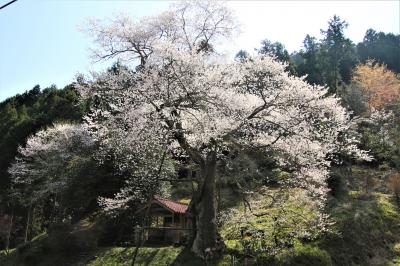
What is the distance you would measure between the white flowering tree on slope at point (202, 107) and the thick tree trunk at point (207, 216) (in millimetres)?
35

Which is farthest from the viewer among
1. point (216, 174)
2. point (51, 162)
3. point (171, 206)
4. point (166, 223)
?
point (51, 162)

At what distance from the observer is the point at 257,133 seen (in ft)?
52.1

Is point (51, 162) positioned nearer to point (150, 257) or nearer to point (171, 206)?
point (171, 206)

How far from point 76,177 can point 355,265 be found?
46.0ft

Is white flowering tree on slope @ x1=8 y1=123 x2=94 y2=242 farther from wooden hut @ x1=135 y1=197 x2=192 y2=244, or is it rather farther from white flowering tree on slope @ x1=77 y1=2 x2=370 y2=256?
white flowering tree on slope @ x1=77 y1=2 x2=370 y2=256

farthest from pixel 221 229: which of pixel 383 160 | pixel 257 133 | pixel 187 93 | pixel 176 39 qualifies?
pixel 383 160

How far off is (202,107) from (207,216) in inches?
155

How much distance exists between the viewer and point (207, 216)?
574 inches

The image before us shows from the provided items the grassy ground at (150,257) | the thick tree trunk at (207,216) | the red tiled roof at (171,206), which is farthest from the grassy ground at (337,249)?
the red tiled roof at (171,206)

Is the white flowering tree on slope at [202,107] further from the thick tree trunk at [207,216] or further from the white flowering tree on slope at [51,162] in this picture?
the white flowering tree on slope at [51,162]

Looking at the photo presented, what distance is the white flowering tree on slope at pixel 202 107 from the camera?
13.6 meters

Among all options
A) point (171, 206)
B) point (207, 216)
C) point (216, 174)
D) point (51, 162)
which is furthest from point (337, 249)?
point (51, 162)

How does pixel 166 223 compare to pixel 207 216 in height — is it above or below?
above

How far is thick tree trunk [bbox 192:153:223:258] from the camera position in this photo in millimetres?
14453
